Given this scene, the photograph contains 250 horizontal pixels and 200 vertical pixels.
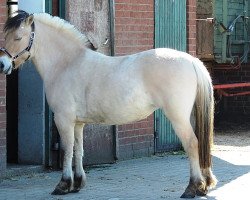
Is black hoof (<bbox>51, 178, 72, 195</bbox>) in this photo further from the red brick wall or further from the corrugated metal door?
the red brick wall

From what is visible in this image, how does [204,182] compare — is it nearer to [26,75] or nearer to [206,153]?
[206,153]

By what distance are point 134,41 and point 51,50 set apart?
122 inches

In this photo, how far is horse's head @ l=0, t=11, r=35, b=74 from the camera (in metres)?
8.48

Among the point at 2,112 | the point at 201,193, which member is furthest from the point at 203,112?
the point at 2,112

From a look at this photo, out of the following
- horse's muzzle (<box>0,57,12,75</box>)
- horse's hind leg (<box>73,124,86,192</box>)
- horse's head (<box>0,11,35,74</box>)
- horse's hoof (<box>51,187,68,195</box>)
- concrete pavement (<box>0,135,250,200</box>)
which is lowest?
concrete pavement (<box>0,135,250,200</box>)

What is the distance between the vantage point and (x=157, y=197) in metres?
8.41

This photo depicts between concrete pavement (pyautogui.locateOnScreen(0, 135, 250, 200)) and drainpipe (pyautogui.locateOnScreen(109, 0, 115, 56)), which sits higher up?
drainpipe (pyautogui.locateOnScreen(109, 0, 115, 56))

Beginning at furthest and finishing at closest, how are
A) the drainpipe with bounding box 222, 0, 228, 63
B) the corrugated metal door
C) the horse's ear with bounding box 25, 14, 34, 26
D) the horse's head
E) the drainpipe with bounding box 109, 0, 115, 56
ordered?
1. the drainpipe with bounding box 222, 0, 228, 63
2. the corrugated metal door
3. the drainpipe with bounding box 109, 0, 115, 56
4. the horse's ear with bounding box 25, 14, 34, 26
5. the horse's head

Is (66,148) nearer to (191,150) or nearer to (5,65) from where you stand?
(5,65)

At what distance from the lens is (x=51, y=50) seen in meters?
8.96

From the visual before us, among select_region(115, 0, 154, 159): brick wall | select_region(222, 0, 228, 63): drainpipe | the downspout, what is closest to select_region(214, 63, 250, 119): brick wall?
select_region(222, 0, 228, 63): drainpipe

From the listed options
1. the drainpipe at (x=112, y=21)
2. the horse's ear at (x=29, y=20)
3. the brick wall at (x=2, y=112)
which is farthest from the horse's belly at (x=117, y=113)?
the drainpipe at (x=112, y=21)

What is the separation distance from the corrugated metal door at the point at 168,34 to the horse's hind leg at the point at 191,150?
3928 millimetres

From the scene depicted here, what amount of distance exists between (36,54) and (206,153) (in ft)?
7.70
